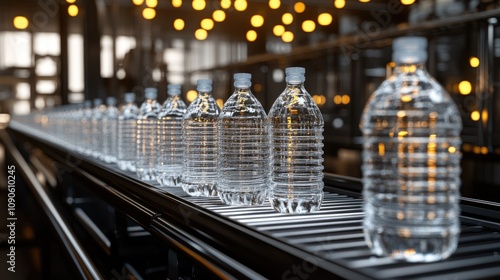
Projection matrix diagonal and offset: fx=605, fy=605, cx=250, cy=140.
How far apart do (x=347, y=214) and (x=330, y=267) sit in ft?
1.54

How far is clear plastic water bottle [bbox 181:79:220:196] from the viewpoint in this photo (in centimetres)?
158

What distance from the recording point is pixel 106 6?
12688 millimetres

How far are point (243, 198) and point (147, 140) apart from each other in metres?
0.75

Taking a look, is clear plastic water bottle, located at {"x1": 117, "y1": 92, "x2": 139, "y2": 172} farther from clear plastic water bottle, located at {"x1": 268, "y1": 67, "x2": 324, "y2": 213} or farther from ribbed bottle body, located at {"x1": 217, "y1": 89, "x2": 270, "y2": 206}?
clear plastic water bottle, located at {"x1": 268, "y1": 67, "x2": 324, "y2": 213}

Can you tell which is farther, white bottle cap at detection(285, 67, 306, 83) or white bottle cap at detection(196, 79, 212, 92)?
white bottle cap at detection(196, 79, 212, 92)

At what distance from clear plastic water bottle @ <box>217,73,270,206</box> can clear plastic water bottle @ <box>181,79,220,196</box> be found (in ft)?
0.33

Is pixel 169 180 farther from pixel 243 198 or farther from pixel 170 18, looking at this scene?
pixel 170 18

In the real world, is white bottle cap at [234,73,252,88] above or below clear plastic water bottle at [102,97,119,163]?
above

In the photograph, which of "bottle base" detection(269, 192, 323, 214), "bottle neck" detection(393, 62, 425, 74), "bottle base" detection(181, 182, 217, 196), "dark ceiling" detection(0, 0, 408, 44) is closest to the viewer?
"bottle neck" detection(393, 62, 425, 74)

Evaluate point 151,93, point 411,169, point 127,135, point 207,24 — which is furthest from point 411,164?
point 207,24

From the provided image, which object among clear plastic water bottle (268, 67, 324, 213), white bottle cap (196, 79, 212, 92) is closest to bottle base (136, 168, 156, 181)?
white bottle cap (196, 79, 212, 92)

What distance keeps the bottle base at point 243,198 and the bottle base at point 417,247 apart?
20.9 inches

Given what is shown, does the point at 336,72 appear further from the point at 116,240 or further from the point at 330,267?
the point at 330,267

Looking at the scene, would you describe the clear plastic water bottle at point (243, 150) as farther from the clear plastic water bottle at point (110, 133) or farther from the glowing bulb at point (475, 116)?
the glowing bulb at point (475, 116)
